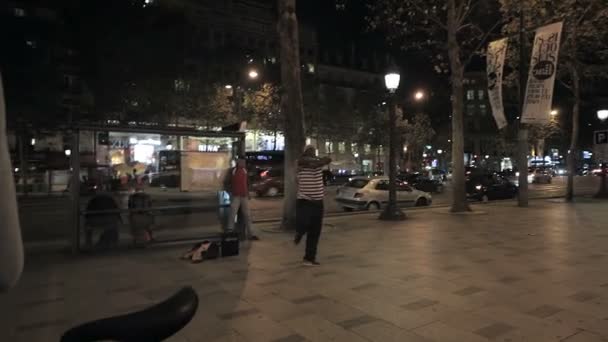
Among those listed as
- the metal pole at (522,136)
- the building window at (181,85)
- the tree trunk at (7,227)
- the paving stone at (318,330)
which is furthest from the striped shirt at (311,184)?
the building window at (181,85)

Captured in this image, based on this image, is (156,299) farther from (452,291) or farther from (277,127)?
(277,127)

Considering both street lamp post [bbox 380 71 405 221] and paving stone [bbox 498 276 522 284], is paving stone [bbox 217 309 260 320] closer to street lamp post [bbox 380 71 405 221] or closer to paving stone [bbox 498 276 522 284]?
paving stone [bbox 498 276 522 284]

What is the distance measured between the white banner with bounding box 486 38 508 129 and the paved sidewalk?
6872 millimetres

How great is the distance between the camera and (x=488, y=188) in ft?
84.5

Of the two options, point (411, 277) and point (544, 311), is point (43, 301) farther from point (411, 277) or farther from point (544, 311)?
point (544, 311)

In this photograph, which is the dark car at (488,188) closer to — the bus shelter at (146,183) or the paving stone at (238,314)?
the bus shelter at (146,183)

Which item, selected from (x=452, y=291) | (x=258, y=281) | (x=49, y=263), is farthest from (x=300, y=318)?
(x=49, y=263)

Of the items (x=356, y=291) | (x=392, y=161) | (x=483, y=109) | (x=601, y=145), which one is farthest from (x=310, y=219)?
(x=483, y=109)

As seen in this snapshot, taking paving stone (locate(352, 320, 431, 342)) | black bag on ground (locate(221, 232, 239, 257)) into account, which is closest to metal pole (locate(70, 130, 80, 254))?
black bag on ground (locate(221, 232, 239, 257))

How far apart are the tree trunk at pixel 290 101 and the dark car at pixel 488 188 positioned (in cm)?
1616

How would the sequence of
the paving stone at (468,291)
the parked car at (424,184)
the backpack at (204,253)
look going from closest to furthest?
1. the paving stone at (468,291)
2. the backpack at (204,253)
3. the parked car at (424,184)

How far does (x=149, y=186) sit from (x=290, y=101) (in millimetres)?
4174

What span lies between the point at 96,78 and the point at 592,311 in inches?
1015

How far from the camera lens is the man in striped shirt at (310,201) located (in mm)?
7832
